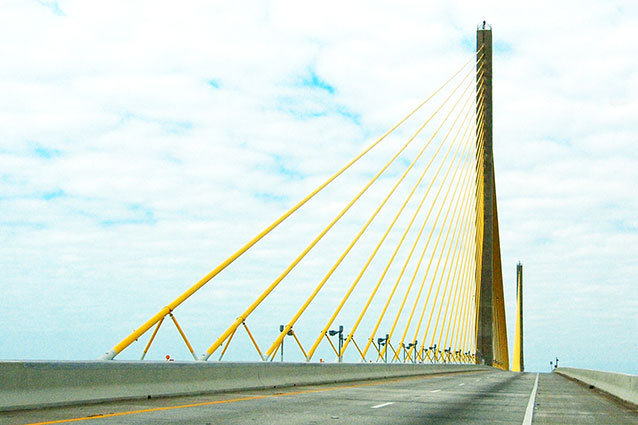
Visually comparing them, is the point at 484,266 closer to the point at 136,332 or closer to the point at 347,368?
the point at 347,368

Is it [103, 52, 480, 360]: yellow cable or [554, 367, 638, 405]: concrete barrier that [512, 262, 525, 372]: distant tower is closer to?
[554, 367, 638, 405]: concrete barrier

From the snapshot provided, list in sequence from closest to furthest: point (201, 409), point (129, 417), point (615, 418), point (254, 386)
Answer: point (129, 417), point (201, 409), point (615, 418), point (254, 386)

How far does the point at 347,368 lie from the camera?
27141 millimetres

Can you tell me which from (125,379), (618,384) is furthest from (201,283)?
(618,384)

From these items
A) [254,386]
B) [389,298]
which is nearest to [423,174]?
[389,298]

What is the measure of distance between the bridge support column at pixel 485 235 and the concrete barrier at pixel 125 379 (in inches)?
1488

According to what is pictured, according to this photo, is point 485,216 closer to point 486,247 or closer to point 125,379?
point 486,247

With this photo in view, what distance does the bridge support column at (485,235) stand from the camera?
57894 mm

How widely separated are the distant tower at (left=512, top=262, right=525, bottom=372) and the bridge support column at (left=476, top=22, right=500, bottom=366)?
66.3 m

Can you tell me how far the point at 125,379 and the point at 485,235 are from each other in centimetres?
5041

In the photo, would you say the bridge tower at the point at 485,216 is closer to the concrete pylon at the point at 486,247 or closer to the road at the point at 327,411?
the concrete pylon at the point at 486,247

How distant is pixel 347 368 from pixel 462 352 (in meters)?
27.1

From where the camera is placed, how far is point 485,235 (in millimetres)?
61875

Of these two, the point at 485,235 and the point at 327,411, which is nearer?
the point at 327,411
